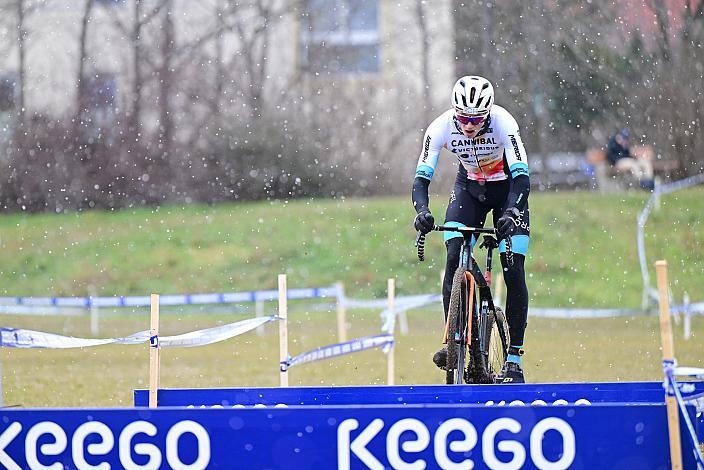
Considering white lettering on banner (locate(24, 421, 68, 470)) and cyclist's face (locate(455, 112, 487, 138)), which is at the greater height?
cyclist's face (locate(455, 112, 487, 138))

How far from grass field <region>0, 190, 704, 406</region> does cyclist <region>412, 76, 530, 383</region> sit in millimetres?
7138

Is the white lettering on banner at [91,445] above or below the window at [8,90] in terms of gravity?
below

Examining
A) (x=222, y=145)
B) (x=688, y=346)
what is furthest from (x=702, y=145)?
(x=222, y=145)

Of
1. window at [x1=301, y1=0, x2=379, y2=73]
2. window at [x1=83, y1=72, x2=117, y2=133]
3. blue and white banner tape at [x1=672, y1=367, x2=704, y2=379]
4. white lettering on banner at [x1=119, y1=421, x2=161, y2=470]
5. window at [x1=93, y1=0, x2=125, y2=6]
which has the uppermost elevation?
window at [x1=93, y1=0, x2=125, y2=6]

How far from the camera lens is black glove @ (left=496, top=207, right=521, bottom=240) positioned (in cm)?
781

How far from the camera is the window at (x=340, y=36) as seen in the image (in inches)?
1246

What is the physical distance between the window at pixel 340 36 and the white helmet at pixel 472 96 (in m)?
23.6

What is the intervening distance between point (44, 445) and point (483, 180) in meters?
4.15

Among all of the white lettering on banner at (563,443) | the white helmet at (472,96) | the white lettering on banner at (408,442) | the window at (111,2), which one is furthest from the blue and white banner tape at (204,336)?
the window at (111,2)

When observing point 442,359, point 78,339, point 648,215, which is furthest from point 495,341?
point 648,215

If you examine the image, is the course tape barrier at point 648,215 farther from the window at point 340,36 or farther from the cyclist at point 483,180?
the cyclist at point 483,180

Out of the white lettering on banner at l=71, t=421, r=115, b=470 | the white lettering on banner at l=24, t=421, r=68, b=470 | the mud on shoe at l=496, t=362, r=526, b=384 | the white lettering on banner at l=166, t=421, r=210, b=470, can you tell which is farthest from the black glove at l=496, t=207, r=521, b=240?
the white lettering on banner at l=24, t=421, r=68, b=470

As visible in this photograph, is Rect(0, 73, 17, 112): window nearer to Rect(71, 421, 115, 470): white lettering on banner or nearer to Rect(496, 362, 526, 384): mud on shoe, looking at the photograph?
Rect(496, 362, 526, 384): mud on shoe

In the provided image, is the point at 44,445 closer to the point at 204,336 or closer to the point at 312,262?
the point at 204,336
